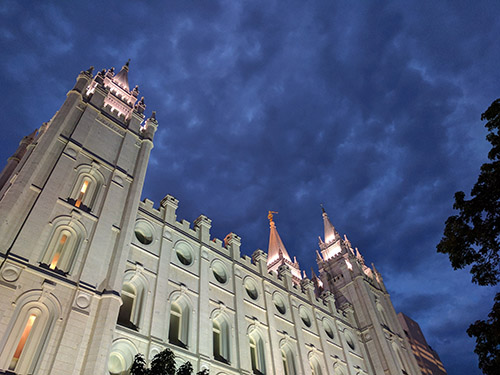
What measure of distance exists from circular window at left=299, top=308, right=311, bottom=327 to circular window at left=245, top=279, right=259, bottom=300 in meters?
5.59

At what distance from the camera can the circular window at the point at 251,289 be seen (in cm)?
2816

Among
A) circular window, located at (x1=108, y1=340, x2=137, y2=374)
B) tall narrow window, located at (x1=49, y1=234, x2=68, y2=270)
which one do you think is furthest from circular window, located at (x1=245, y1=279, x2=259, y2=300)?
tall narrow window, located at (x1=49, y1=234, x2=68, y2=270)

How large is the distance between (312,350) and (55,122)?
2367 centimetres

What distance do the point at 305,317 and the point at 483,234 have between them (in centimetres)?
2242

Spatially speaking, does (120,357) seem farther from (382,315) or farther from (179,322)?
(382,315)

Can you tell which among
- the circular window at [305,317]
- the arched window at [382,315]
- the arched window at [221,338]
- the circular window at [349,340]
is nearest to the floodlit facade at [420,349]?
the arched window at [382,315]

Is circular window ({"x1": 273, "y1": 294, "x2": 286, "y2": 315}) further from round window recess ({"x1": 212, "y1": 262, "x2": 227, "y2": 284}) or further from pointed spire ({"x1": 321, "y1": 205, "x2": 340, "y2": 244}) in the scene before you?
pointed spire ({"x1": 321, "y1": 205, "x2": 340, "y2": 244})

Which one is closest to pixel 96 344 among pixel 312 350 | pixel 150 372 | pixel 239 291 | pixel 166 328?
pixel 150 372

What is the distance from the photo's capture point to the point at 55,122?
2127cm

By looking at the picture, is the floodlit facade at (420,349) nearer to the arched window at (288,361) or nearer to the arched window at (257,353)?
the arched window at (288,361)

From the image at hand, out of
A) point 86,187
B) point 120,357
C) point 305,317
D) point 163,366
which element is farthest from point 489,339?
point 305,317

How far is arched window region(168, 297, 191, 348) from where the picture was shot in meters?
20.3

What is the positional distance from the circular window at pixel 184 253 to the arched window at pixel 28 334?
9840 millimetres

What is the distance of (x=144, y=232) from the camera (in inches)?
927
